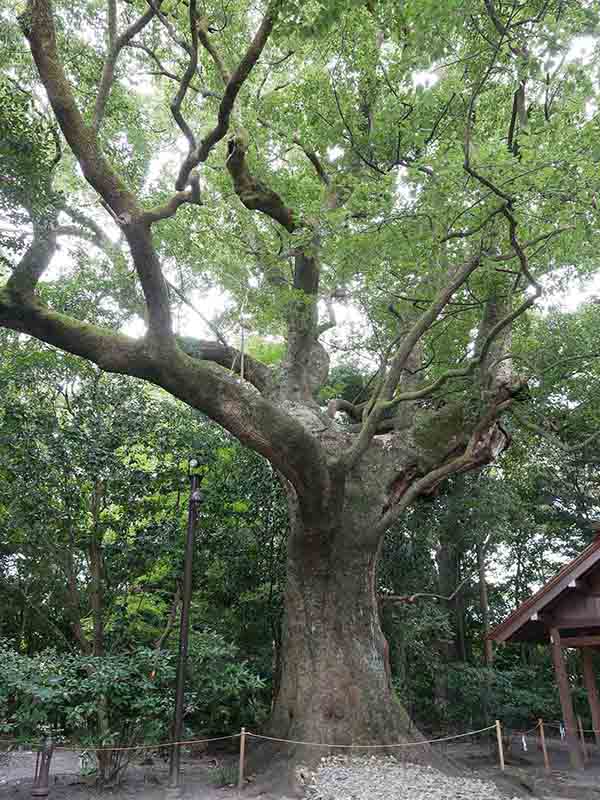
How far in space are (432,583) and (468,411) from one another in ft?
21.4

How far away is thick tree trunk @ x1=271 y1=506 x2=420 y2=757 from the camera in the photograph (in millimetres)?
6402

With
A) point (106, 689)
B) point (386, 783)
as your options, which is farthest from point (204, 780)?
point (386, 783)

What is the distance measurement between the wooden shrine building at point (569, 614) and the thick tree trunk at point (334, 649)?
268 cm

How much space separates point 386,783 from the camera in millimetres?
5527

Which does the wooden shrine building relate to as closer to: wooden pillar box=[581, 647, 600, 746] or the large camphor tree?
wooden pillar box=[581, 647, 600, 746]

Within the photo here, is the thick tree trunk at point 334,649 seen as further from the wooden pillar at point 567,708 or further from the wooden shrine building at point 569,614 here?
the wooden pillar at point 567,708

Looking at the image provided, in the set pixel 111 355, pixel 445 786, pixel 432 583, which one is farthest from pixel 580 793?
pixel 111 355

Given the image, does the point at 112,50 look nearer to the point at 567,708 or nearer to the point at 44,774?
the point at 44,774

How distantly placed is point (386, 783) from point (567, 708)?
4.40 metres

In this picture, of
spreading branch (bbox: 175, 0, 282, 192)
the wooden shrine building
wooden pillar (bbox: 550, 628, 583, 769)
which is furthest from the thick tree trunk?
spreading branch (bbox: 175, 0, 282, 192)

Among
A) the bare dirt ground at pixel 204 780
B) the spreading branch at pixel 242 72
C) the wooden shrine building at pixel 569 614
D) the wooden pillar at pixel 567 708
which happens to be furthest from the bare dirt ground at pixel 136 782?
the spreading branch at pixel 242 72

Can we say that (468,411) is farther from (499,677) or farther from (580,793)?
(499,677)

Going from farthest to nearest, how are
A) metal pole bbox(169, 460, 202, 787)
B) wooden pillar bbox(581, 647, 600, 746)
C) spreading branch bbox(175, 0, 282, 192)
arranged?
wooden pillar bbox(581, 647, 600, 746), metal pole bbox(169, 460, 202, 787), spreading branch bbox(175, 0, 282, 192)

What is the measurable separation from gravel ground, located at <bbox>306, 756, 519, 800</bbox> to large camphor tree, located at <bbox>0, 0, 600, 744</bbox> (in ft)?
1.24
